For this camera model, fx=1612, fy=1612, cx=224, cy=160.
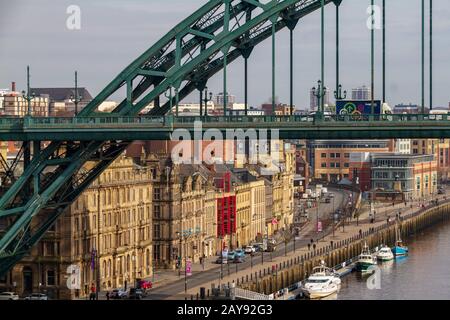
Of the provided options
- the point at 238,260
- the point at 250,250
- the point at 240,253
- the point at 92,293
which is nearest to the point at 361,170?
the point at 250,250

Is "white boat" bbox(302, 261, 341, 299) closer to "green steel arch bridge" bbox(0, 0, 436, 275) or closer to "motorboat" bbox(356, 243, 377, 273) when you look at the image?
"motorboat" bbox(356, 243, 377, 273)

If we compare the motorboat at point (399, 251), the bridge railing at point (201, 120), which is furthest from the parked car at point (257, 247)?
the bridge railing at point (201, 120)

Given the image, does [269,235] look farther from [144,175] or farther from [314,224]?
[144,175]

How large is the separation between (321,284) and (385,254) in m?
25.2

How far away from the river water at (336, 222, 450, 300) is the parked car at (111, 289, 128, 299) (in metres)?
14.3

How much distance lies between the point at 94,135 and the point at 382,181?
110 metres

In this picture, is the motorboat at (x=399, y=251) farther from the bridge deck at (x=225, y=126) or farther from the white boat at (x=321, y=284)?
the bridge deck at (x=225, y=126)

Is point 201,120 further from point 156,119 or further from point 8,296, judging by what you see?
point 8,296

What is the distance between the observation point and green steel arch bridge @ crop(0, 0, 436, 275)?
59531 millimetres

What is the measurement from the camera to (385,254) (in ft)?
358

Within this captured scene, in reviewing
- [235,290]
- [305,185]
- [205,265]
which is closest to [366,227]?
[305,185]

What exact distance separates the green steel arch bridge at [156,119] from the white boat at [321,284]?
2253 centimetres

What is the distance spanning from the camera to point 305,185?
16050 centimetres

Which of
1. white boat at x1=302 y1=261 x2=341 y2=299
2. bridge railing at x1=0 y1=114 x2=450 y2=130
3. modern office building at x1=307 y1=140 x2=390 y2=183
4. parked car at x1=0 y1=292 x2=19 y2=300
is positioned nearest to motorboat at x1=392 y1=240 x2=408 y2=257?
white boat at x1=302 y1=261 x2=341 y2=299
